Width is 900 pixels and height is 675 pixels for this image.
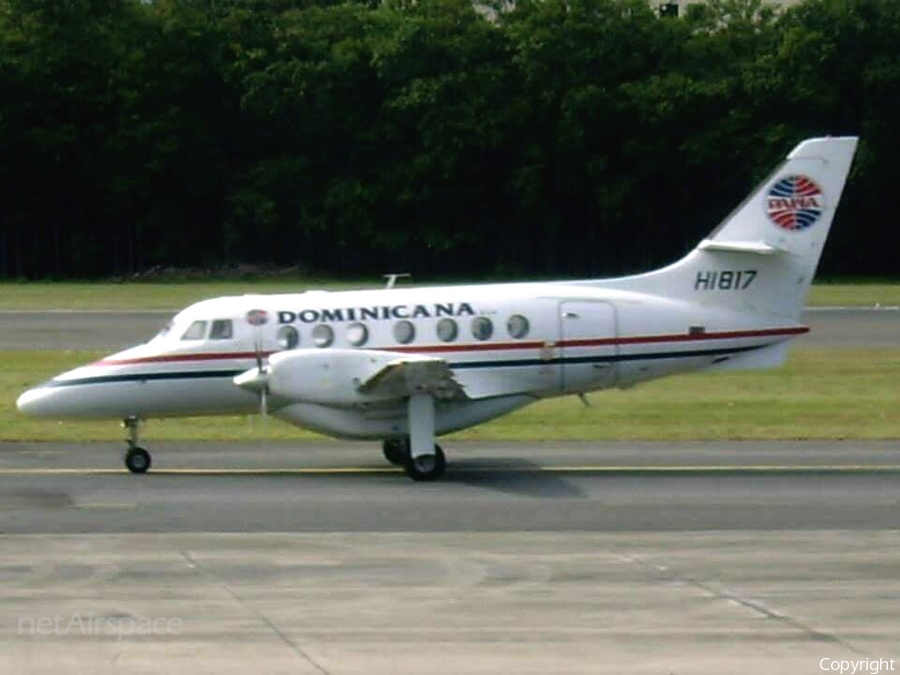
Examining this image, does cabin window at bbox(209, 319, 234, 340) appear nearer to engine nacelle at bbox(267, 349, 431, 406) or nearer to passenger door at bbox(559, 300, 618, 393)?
engine nacelle at bbox(267, 349, 431, 406)

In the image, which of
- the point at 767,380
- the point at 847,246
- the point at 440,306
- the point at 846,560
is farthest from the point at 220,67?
the point at 846,560

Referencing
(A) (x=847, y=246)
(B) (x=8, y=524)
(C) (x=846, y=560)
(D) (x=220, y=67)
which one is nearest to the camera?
(C) (x=846, y=560)

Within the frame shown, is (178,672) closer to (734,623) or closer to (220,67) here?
(734,623)

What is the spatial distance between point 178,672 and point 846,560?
6.37 metres

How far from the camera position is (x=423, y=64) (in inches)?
2773

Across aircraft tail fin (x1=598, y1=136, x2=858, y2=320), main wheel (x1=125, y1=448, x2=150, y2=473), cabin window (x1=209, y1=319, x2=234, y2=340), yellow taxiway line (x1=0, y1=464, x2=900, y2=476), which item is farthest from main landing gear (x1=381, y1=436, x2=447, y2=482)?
aircraft tail fin (x1=598, y1=136, x2=858, y2=320)

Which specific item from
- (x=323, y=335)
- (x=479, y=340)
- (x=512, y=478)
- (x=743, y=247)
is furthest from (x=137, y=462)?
(x=743, y=247)

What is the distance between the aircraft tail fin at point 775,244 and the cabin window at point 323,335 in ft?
11.8

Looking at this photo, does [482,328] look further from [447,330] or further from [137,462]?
[137,462]

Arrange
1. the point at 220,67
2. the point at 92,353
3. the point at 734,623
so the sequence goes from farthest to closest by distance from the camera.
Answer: the point at 220,67, the point at 92,353, the point at 734,623

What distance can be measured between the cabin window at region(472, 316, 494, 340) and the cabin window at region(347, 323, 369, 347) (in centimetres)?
129

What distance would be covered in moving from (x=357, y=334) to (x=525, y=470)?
258cm

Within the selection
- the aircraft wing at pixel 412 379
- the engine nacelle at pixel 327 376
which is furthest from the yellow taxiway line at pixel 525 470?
the aircraft wing at pixel 412 379

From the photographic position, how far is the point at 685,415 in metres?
27.6
